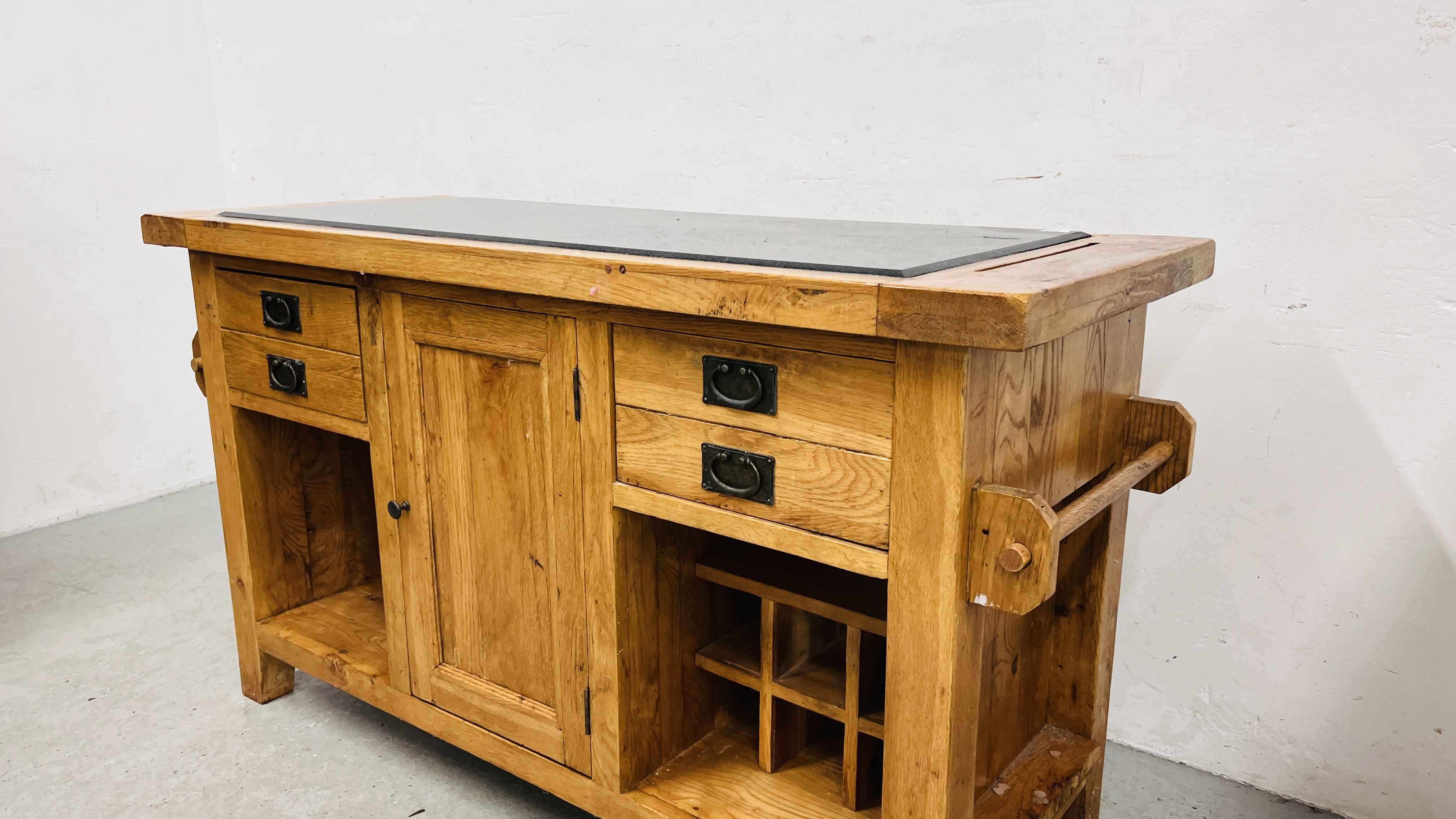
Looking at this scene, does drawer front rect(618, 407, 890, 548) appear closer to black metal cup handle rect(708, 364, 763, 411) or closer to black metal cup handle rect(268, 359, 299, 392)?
black metal cup handle rect(708, 364, 763, 411)

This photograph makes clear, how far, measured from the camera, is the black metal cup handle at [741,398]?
1.38m

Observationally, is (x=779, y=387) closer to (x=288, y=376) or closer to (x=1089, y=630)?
(x=1089, y=630)

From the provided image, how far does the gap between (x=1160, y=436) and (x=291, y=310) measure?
1.56m

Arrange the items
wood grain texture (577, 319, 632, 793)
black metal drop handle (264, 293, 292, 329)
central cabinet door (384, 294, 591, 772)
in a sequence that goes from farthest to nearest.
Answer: black metal drop handle (264, 293, 292, 329) → central cabinet door (384, 294, 591, 772) → wood grain texture (577, 319, 632, 793)

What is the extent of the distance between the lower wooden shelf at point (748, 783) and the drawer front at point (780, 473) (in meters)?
0.53

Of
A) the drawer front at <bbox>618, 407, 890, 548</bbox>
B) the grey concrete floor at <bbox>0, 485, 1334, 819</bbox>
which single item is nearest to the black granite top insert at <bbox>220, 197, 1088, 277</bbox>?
the drawer front at <bbox>618, 407, 890, 548</bbox>

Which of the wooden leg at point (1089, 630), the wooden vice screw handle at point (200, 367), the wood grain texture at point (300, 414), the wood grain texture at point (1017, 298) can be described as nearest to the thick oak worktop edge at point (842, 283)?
the wood grain texture at point (1017, 298)

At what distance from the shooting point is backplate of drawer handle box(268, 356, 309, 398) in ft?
6.70

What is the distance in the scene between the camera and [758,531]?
Result: 4.64 ft

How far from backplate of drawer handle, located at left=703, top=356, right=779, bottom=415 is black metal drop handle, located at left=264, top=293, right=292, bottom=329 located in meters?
1.00

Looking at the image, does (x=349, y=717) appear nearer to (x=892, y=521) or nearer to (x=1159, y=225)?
(x=892, y=521)

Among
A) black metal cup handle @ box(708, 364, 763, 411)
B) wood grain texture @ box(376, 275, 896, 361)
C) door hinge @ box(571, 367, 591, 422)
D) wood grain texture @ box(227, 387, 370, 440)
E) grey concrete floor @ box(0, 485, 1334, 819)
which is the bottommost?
grey concrete floor @ box(0, 485, 1334, 819)

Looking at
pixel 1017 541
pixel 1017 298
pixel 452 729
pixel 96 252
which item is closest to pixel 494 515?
pixel 452 729

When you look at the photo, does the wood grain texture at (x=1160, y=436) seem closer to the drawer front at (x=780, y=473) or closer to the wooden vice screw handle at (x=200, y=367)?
the drawer front at (x=780, y=473)
